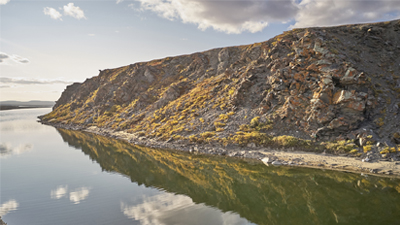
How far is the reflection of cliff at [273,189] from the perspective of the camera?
15.1 metres

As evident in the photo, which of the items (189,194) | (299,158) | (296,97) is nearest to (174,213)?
(189,194)

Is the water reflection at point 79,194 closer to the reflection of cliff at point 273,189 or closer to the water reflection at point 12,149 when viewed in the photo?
the reflection of cliff at point 273,189

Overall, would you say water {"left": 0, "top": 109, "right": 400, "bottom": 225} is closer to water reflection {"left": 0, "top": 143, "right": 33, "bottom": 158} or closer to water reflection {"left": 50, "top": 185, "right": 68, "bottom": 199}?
water reflection {"left": 50, "top": 185, "right": 68, "bottom": 199}

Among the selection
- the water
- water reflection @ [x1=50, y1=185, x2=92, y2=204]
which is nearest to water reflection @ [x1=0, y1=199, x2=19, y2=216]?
the water

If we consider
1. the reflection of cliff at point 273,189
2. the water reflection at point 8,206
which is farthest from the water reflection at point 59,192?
the reflection of cliff at point 273,189

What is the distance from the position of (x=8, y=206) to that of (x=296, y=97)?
3622 centimetres

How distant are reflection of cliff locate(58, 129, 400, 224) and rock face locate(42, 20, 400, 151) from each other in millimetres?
7612

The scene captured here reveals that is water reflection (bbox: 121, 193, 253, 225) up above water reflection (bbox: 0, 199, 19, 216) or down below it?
below

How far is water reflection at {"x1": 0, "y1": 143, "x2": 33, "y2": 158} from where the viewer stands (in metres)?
35.7

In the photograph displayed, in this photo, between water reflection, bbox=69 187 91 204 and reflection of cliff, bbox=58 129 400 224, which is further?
water reflection, bbox=69 187 91 204

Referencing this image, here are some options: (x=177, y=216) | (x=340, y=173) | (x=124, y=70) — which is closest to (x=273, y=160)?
(x=340, y=173)

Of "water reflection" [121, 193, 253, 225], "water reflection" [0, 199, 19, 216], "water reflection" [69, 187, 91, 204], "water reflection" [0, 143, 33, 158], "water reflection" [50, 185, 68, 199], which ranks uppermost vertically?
"water reflection" [0, 143, 33, 158]

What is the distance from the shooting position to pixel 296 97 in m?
34.5

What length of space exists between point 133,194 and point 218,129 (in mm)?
20029
